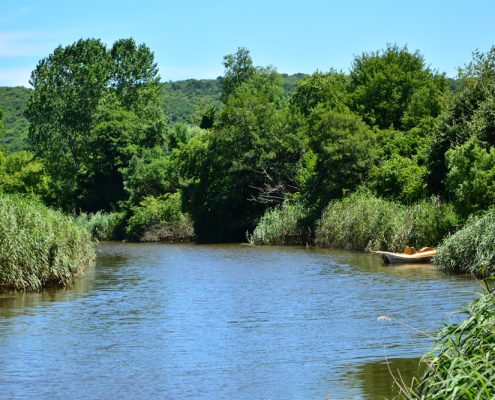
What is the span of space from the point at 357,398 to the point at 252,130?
4053 cm

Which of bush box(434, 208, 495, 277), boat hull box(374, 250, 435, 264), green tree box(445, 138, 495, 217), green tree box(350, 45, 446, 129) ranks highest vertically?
green tree box(350, 45, 446, 129)

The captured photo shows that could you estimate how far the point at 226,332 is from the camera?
59.9ft

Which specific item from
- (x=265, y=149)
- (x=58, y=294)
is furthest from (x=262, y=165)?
(x=58, y=294)

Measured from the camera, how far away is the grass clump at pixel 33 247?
23375 mm

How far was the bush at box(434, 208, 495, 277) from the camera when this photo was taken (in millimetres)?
25375

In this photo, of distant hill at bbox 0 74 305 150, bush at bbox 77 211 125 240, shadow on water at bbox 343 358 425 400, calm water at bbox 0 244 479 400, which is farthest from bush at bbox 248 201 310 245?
distant hill at bbox 0 74 305 150

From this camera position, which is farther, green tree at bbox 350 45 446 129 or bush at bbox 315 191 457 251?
green tree at bbox 350 45 446 129

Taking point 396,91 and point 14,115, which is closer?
point 396,91

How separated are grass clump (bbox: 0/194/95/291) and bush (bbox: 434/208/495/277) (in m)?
11.3

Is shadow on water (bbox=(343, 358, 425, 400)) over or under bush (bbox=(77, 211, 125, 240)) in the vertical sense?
under

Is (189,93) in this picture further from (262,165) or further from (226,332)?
(226,332)

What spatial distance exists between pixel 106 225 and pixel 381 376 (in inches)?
2023

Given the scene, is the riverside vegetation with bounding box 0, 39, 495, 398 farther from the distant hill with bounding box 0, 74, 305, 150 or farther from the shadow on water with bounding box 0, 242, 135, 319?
the distant hill with bounding box 0, 74, 305, 150

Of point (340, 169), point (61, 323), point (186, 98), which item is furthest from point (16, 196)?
point (186, 98)
